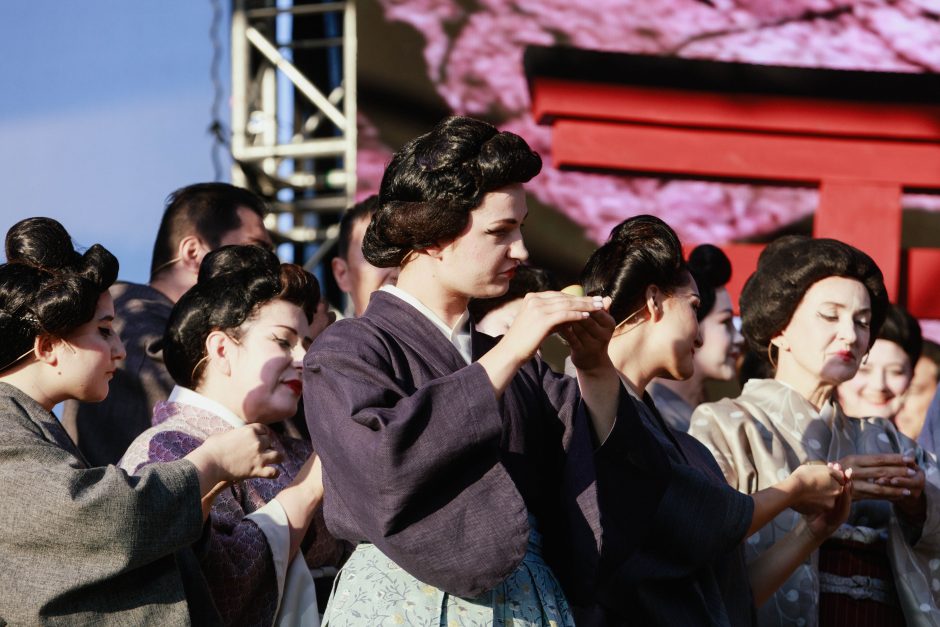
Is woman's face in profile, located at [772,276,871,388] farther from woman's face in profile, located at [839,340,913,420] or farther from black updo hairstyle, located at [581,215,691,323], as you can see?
woman's face in profile, located at [839,340,913,420]

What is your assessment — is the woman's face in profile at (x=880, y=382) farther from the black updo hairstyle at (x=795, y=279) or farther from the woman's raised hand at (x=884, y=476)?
the woman's raised hand at (x=884, y=476)

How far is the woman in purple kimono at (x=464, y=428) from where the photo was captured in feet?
7.36

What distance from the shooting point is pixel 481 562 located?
88.4 inches

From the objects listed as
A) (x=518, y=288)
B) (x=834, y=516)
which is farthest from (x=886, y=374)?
(x=834, y=516)

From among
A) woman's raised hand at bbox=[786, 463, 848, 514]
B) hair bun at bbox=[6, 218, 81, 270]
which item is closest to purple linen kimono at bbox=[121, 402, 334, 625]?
hair bun at bbox=[6, 218, 81, 270]

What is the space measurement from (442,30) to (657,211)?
4.49ft

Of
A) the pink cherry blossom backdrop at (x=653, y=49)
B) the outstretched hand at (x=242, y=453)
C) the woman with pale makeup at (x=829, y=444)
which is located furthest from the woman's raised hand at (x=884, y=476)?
the pink cherry blossom backdrop at (x=653, y=49)

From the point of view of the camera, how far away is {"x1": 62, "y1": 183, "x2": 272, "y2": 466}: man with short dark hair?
3.74 metres

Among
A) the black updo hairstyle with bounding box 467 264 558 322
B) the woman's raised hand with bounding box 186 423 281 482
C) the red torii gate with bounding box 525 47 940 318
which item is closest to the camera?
the woman's raised hand with bounding box 186 423 281 482

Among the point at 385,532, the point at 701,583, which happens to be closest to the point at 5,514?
the point at 385,532

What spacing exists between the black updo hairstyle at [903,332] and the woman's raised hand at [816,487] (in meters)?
1.83

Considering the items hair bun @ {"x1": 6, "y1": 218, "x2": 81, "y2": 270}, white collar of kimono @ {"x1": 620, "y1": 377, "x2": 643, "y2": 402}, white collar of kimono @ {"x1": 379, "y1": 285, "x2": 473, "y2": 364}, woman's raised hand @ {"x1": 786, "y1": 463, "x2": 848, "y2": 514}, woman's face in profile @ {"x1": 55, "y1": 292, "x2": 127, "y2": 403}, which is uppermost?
hair bun @ {"x1": 6, "y1": 218, "x2": 81, "y2": 270}

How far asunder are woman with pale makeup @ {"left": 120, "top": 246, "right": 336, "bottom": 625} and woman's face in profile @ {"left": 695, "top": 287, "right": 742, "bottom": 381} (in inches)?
58.1

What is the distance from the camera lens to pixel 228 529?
9.53ft
